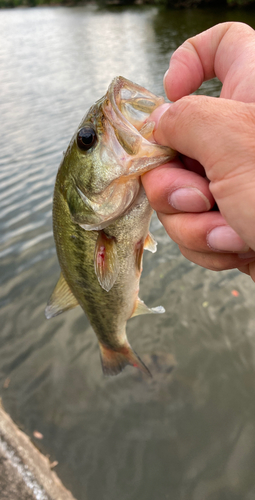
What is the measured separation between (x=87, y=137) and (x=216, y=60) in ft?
2.98

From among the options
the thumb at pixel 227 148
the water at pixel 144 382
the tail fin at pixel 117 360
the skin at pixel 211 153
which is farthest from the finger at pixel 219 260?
the water at pixel 144 382

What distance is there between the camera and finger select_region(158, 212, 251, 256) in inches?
48.1

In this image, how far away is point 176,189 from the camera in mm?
1359

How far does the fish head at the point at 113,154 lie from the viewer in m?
1.48

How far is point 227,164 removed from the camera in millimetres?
1077

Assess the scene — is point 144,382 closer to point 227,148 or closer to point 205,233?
point 205,233

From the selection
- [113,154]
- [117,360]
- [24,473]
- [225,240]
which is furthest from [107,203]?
[24,473]

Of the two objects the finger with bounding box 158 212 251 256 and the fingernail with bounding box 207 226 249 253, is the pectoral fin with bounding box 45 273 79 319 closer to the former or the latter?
the finger with bounding box 158 212 251 256

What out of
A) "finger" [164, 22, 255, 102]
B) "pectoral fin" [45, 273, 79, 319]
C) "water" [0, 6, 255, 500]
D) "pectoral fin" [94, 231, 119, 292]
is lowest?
"water" [0, 6, 255, 500]

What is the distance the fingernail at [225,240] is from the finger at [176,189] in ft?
0.38

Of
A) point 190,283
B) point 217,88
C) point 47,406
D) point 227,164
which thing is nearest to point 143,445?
point 47,406

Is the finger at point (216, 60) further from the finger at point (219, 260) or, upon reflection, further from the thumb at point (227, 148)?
the finger at point (219, 260)

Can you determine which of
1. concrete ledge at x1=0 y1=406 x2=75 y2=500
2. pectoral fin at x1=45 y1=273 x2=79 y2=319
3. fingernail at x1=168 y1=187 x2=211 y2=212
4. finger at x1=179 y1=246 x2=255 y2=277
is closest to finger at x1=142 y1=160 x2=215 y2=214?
fingernail at x1=168 y1=187 x2=211 y2=212

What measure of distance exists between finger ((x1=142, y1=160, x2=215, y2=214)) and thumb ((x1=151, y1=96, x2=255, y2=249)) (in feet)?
0.40
